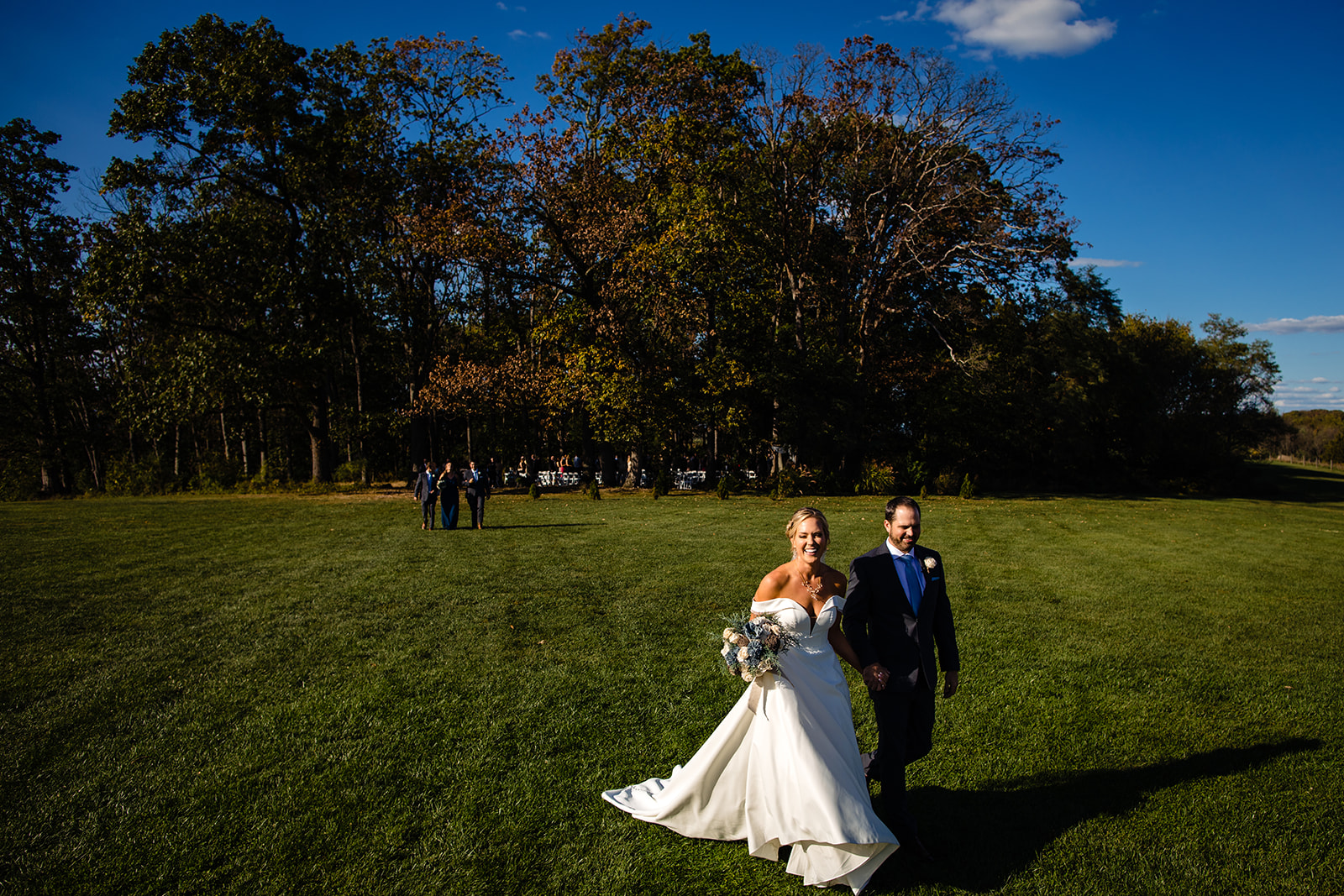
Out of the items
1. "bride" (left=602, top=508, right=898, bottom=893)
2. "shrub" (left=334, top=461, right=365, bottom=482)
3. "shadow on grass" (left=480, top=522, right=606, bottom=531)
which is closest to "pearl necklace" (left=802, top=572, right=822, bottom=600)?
"bride" (left=602, top=508, right=898, bottom=893)

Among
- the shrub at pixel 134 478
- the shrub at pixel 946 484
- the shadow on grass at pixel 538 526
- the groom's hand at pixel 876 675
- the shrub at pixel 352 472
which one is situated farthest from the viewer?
the shrub at pixel 352 472

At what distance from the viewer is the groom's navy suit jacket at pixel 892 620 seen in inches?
174

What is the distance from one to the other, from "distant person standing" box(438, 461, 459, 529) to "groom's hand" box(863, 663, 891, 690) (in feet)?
54.8

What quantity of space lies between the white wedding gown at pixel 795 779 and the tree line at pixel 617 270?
25620 mm

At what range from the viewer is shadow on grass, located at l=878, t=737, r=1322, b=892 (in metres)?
4.47

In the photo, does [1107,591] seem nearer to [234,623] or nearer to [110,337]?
[234,623]

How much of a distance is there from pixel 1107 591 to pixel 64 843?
13.3m

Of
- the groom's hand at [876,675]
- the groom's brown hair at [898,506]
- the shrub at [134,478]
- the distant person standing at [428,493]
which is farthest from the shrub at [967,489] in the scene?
the shrub at [134,478]

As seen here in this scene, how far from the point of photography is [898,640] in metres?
4.46

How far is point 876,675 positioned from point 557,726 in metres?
3.30

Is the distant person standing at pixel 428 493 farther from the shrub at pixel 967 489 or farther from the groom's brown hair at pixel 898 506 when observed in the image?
the shrub at pixel 967 489

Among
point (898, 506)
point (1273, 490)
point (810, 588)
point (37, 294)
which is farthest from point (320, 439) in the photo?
point (1273, 490)

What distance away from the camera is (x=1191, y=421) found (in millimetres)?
39031

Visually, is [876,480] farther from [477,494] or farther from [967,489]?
[477,494]
